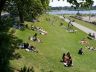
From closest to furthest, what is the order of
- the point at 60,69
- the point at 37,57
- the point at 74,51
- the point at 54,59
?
the point at 60,69 → the point at 37,57 → the point at 54,59 → the point at 74,51

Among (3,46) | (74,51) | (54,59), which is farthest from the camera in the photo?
(74,51)

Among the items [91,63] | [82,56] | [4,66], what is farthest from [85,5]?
[82,56]

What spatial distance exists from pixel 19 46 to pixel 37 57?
2.34 meters

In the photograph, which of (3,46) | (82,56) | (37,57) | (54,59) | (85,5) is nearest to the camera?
(85,5)

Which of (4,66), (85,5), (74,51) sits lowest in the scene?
(74,51)

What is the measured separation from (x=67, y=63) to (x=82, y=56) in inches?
300

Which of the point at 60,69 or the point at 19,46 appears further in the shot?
the point at 19,46

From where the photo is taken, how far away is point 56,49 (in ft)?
130

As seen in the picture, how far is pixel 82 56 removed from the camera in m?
38.2

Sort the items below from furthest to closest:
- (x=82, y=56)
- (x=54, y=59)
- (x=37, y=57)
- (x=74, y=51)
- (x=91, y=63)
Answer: (x=74, y=51) < (x=82, y=56) < (x=91, y=63) < (x=54, y=59) < (x=37, y=57)

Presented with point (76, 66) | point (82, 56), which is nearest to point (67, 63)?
point (76, 66)

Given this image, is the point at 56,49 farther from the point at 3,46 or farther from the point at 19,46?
the point at 3,46

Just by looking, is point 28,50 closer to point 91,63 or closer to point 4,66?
point 91,63

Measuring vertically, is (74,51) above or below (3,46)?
below
